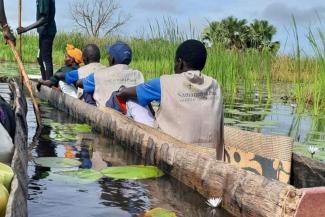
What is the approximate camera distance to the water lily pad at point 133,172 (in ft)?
13.1

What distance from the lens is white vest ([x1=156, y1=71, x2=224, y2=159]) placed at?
13.1ft

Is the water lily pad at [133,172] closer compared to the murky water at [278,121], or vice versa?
the water lily pad at [133,172]

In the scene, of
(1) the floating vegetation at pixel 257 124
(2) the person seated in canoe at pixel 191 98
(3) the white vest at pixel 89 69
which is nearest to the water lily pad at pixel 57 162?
(2) the person seated in canoe at pixel 191 98

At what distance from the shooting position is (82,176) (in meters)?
3.94

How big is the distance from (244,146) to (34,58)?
676 inches

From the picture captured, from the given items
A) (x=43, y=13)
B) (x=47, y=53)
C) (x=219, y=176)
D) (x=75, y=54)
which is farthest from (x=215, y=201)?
(x=47, y=53)

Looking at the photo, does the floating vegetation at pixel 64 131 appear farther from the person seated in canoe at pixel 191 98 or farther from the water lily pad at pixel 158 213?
the water lily pad at pixel 158 213

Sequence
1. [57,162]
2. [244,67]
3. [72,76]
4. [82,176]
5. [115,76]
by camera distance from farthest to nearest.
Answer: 1. [244,67]
2. [72,76]
3. [115,76]
4. [57,162]
5. [82,176]

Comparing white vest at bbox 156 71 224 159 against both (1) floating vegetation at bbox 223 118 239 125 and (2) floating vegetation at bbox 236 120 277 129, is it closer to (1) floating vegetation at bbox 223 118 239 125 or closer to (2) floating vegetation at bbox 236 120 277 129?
(2) floating vegetation at bbox 236 120 277 129

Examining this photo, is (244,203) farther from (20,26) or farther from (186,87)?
(20,26)

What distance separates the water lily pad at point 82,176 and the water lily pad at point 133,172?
0.09 meters

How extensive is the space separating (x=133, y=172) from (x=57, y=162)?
0.68 metres

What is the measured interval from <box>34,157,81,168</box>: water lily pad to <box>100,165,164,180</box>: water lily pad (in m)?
0.40

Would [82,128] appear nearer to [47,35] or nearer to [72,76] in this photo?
[72,76]
